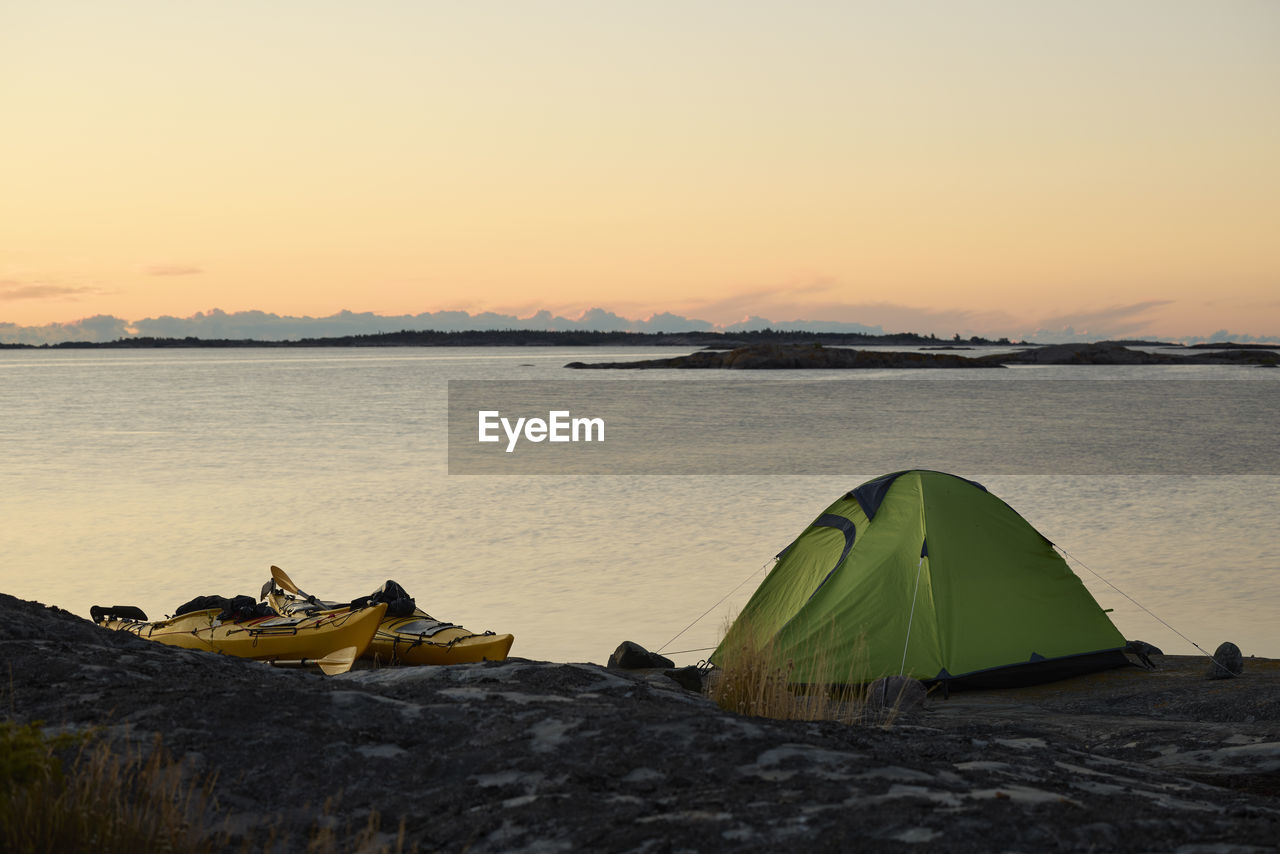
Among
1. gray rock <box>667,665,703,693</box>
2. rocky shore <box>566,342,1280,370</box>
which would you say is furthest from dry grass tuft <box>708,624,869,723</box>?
rocky shore <box>566,342,1280,370</box>

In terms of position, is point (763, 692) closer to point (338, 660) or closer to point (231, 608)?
point (338, 660)

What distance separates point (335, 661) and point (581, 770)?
7386 millimetres

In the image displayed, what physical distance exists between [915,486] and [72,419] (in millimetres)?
53474

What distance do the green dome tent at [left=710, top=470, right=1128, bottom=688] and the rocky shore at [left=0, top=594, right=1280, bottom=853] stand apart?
165 inches

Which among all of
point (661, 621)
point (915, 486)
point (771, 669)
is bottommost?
point (661, 621)

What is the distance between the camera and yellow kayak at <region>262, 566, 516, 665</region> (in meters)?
11.6

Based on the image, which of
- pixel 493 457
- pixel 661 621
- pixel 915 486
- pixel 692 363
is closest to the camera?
pixel 915 486

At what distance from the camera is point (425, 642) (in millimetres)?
11875

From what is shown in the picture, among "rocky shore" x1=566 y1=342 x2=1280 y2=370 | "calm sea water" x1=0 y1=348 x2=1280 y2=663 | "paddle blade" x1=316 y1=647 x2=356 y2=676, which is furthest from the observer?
"rocky shore" x1=566 y1=342 x2=1280 y2=370

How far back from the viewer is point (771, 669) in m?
7.15

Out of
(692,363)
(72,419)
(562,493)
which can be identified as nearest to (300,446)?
(562,493)

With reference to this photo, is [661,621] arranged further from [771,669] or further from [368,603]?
[771,669]

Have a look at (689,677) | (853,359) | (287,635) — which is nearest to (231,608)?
(287,635)

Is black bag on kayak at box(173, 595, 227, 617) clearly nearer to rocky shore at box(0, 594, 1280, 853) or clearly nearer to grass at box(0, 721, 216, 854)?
rocky shore at box(0, 594, 1280, 853)
